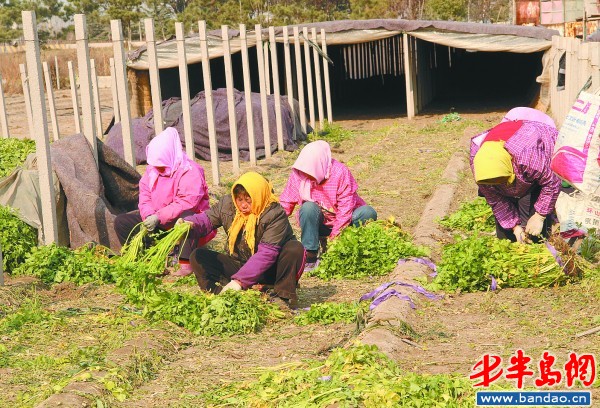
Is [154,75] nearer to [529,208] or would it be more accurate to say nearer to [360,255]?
[360,255]

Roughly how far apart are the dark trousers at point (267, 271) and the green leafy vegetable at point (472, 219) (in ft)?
10.1

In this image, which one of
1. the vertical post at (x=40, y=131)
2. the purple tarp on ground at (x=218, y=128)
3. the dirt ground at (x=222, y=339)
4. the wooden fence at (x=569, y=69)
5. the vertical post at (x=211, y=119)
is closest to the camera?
the dirt ground at (x=222, y=339)

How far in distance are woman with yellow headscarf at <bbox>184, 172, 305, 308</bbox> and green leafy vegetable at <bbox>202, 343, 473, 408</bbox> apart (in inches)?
60.3

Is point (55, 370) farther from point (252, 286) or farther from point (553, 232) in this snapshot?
point (553, 232)

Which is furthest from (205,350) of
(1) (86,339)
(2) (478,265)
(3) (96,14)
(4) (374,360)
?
(3) (96,14)

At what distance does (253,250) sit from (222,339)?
2.73 feet

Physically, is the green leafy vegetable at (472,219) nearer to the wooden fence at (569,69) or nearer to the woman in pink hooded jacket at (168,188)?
the wooden fence at (569,69)

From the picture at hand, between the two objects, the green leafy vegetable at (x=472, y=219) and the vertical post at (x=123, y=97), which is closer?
the green leafy vegetable at (x=472, y=219)

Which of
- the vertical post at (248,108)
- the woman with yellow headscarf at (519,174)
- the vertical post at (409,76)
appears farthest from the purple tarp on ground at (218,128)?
the woman with yellow headscarf at (519,174)

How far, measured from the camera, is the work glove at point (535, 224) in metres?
7.51

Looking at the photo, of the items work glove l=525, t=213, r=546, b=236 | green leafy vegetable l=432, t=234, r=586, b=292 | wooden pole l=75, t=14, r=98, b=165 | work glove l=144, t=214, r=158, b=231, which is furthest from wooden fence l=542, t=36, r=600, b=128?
wooden pole l=75, t=14, r=98, b=165

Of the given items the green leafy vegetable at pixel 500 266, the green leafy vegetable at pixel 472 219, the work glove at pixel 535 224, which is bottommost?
the green leafy vegetable at pixel 472 219

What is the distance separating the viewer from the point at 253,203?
671 centimetres

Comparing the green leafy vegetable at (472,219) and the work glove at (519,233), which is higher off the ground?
the work glove at (519,233)
